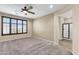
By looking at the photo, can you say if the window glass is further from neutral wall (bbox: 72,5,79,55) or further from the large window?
neutral wall (bbox: 72,5,79,55)

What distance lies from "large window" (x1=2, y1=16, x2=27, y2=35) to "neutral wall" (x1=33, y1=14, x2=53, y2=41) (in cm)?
38

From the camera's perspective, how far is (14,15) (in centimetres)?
210

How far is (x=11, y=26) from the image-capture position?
6.88ft

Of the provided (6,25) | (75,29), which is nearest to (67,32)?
(75,29)

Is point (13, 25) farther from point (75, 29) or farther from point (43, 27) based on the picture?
point (75, 29)

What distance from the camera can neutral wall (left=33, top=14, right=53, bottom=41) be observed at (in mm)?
2387

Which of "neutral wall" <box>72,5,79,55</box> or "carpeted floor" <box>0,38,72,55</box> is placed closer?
"carpeted floor" <box>0,38,72,55</box>

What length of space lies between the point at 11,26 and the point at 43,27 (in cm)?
88

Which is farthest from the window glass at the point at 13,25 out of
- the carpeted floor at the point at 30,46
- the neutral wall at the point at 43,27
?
the neutral wall at the point at 43,27

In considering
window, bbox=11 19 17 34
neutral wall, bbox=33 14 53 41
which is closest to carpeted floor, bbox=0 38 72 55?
neutral wall, bbox=33 14 53 41

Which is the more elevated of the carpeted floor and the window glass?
the window glass

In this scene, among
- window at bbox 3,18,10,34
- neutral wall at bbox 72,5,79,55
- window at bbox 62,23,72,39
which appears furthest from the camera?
window at bbox 62,23,72,39

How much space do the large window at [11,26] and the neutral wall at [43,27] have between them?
376 mm

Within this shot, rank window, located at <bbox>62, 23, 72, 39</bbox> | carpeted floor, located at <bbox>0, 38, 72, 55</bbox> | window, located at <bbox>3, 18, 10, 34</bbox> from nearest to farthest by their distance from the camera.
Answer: window, located at <bbox>3, 18, 10, 34</bbox>, carpeted floor, located at <bbox>0, 38, 72, 55</bbox>, window, located at <bbox>62, 23, 72, 39</bbox>
